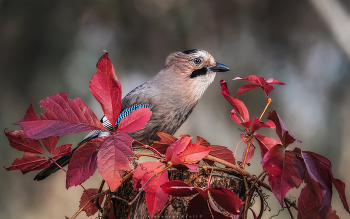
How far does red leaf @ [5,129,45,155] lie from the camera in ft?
1.59

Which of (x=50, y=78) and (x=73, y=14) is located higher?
(x=73, y=14)

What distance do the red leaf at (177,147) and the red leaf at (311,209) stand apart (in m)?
0.23

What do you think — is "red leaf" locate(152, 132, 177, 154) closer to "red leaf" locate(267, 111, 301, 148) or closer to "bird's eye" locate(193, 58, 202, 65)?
"red leaf" locate(267, 111, 301, 148)

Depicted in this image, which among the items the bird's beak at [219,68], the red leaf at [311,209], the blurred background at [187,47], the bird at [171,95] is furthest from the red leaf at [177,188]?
the blurred background at [187,47]

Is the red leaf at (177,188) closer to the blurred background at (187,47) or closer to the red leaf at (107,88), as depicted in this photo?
the red leaf at (107,88)

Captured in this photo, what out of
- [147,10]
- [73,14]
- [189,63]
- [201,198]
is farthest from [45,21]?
[201,198]

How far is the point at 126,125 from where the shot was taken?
0.45 meters

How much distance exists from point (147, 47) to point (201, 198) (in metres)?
1.72

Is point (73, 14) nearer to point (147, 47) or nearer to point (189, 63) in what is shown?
point (147, 47)

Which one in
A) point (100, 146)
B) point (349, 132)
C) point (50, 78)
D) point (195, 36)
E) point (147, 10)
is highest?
point (147, 10)

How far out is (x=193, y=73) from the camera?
3.84ft

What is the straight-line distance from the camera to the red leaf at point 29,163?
1.66 ft

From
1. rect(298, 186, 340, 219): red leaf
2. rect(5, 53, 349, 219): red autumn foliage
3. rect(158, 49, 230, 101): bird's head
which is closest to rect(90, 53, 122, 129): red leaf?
rect(5, 53, 349, 219): red autumn foliage

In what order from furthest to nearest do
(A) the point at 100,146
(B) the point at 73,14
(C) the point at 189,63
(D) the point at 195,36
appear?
(D) the point at 195,36 → (B) the point at 73,14 → (C) the point at 189,63 → (A) the point at 100,146
